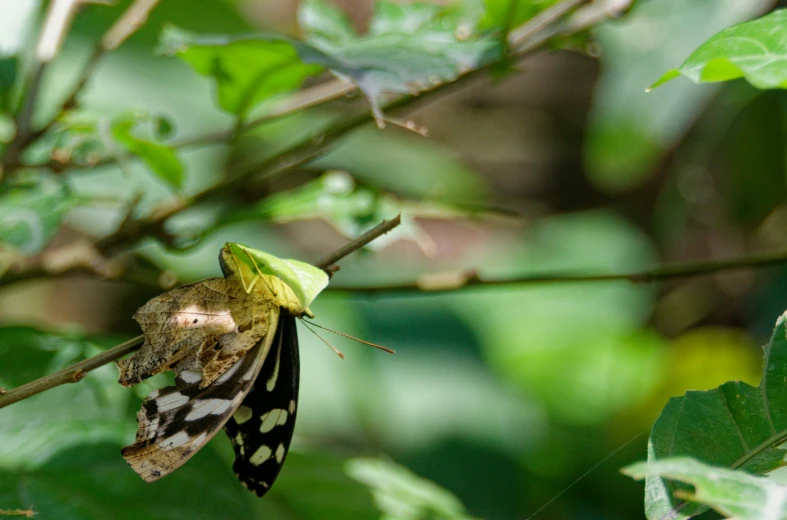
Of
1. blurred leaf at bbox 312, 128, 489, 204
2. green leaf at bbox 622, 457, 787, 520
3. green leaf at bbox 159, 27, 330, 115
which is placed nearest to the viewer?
green leaf at bbox 622, 457, 787, 520

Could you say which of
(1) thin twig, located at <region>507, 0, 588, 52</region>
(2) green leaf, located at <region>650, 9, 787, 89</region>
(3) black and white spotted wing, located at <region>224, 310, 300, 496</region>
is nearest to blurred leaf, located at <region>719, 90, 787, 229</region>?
(1) thin twig, located at <region>507, 0, 588, 52</region>

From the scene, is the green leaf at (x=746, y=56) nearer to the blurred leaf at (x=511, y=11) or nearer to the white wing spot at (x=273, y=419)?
the blurred leaf at (x=511, y=11)

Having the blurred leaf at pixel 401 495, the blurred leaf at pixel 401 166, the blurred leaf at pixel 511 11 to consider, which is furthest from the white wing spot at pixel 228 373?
the blurred leaf at pixel 401 166

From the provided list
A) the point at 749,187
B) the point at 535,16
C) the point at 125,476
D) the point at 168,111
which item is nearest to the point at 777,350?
the point at 535,16

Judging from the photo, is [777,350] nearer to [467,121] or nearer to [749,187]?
[749,187]

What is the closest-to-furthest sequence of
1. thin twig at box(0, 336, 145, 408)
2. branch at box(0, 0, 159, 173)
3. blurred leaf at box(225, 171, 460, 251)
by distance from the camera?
1. thin twig at box(0, 336, 145, 408)
2. branch at box(0, 0, 159, 173)
3. blurred leaf at box(225, 171, 460, 251)

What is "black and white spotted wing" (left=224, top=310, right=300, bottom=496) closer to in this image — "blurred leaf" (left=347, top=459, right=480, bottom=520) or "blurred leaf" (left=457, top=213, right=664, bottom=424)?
"blurred leaf" (left=347, top=459, right=480, bottom=520)

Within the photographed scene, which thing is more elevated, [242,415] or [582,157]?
[242,415]
